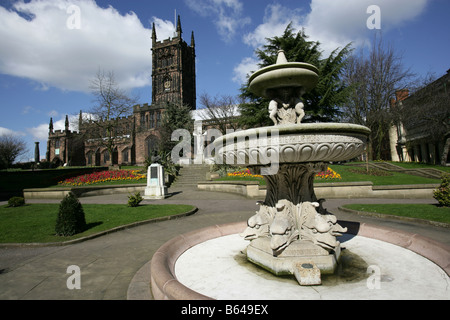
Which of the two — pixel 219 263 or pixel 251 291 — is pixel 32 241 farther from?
pixel 251 291

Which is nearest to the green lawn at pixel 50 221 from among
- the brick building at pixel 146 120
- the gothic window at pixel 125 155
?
the brick building at pixel 146 120

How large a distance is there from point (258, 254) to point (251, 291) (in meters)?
0.91

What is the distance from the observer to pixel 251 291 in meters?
3.01

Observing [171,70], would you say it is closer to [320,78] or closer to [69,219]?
[320,78]

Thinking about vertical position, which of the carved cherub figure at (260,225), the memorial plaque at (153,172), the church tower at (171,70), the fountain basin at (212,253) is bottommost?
the fountain basin at (212,253)

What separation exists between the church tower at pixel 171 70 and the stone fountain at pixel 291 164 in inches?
2238

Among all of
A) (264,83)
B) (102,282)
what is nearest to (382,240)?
(264,83)

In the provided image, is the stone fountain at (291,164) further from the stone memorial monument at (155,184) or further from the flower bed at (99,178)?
the flower bed at (99,178)

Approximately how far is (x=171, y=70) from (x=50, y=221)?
57586 mm

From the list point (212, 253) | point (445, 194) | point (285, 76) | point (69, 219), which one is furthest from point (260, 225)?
point (445, 194)

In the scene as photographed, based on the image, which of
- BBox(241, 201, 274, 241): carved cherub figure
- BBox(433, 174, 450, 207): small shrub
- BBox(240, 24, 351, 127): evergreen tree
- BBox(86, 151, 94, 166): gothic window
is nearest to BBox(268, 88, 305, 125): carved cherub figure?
BBox(241, 201, 274, 241): carved cherub figure

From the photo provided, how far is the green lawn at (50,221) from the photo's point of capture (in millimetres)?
6664

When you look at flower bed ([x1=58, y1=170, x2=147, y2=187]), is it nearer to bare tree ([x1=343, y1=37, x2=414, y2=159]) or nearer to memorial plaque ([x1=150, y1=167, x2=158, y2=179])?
memorial plaque ([x1=150, y1=167, x2=158, y2=179])

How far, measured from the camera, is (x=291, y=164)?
3906 millimetres
